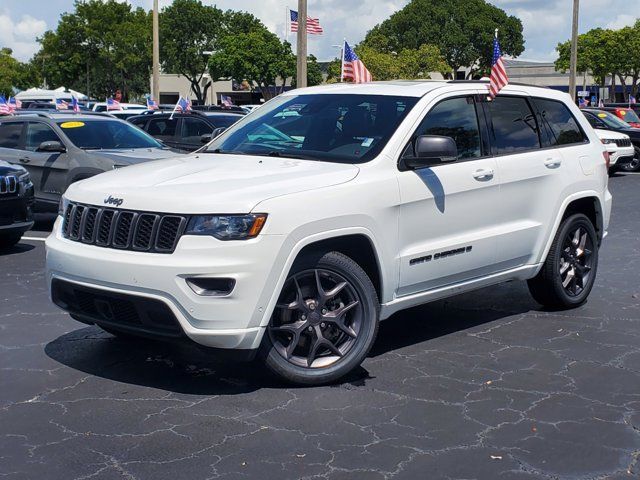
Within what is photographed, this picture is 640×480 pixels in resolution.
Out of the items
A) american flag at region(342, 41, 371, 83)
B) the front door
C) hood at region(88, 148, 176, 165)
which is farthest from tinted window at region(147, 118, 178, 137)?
the front door

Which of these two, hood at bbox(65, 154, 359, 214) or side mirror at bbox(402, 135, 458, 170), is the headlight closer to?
hood at bbox(65, 154, 359, 214)

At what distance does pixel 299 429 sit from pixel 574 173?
3.62 m

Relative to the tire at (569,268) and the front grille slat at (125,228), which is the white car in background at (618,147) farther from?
the front grille slat at (125,228)

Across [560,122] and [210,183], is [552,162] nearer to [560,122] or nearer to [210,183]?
[560,122]

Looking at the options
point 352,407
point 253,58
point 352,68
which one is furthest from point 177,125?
point 253,58

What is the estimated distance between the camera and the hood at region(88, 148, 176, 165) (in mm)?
12281

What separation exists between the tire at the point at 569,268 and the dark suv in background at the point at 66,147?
654 cm

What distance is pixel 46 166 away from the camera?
12.9m

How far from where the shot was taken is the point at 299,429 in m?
4.74

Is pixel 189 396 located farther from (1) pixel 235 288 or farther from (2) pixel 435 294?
(2) pixel 435 294

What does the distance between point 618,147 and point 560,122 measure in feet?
49.8

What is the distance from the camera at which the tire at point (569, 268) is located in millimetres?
7227

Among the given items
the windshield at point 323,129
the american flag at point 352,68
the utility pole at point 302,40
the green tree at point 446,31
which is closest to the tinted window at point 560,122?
the windshield at point 323,129

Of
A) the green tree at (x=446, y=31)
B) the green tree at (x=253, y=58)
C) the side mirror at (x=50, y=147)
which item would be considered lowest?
the side mirror at (x=50, y=147)
